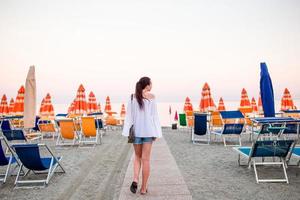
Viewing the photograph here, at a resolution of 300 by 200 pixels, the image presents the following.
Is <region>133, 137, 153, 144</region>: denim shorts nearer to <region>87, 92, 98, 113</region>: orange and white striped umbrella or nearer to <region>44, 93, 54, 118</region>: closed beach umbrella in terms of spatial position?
<region>44, 93, 54, 118</region>: closed beach umbrella

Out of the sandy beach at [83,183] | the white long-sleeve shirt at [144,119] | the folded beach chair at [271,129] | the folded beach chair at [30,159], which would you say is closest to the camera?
the white long-sleeve shirt at [144,119]

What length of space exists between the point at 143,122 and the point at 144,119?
0.16ft

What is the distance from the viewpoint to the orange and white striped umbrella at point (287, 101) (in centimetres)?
1335

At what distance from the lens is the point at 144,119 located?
126 inches

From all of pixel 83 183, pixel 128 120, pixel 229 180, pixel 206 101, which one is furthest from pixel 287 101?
pixel 128 120

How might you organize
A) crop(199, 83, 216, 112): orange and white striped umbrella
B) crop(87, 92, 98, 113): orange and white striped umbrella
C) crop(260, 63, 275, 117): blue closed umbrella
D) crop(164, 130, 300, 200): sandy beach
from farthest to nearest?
crop(87, 92, 98, 113): orange and white striped umbrella
crop(199, 83, 216, 112): orange and white striped umbrella
crop(260, 63, 275, 117): blue closed umbrella
crop(164, 130, 300, 200): sandy beach

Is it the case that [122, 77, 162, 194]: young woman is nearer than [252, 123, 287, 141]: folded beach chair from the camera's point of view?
Yes

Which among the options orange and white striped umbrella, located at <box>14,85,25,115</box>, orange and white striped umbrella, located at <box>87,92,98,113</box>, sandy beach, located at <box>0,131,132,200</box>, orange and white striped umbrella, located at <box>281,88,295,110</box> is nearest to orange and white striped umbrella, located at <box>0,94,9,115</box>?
orange and white striped umbrella, located at <box>14,85,25,115</box>

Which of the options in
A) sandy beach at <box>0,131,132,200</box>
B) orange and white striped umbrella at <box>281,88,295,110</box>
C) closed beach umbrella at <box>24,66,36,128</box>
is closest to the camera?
sandy beach at <box>0,131,132,200</box>

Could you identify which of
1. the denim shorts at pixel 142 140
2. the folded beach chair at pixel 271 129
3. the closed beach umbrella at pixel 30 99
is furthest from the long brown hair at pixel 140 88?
the closed beach umbrella at pixel 30 99

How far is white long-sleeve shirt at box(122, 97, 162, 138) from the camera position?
3154mm

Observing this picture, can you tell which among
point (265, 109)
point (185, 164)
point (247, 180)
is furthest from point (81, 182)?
point (265, 109)

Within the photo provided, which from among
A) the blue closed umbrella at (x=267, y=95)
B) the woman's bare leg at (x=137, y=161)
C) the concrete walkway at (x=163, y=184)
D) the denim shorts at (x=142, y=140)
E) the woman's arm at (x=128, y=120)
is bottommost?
the concrete walkway at (x=163, y=184)

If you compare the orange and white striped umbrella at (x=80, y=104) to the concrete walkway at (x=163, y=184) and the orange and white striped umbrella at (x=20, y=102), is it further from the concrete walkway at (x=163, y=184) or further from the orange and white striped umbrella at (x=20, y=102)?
the concrete walkway at (x=163, y=184)
